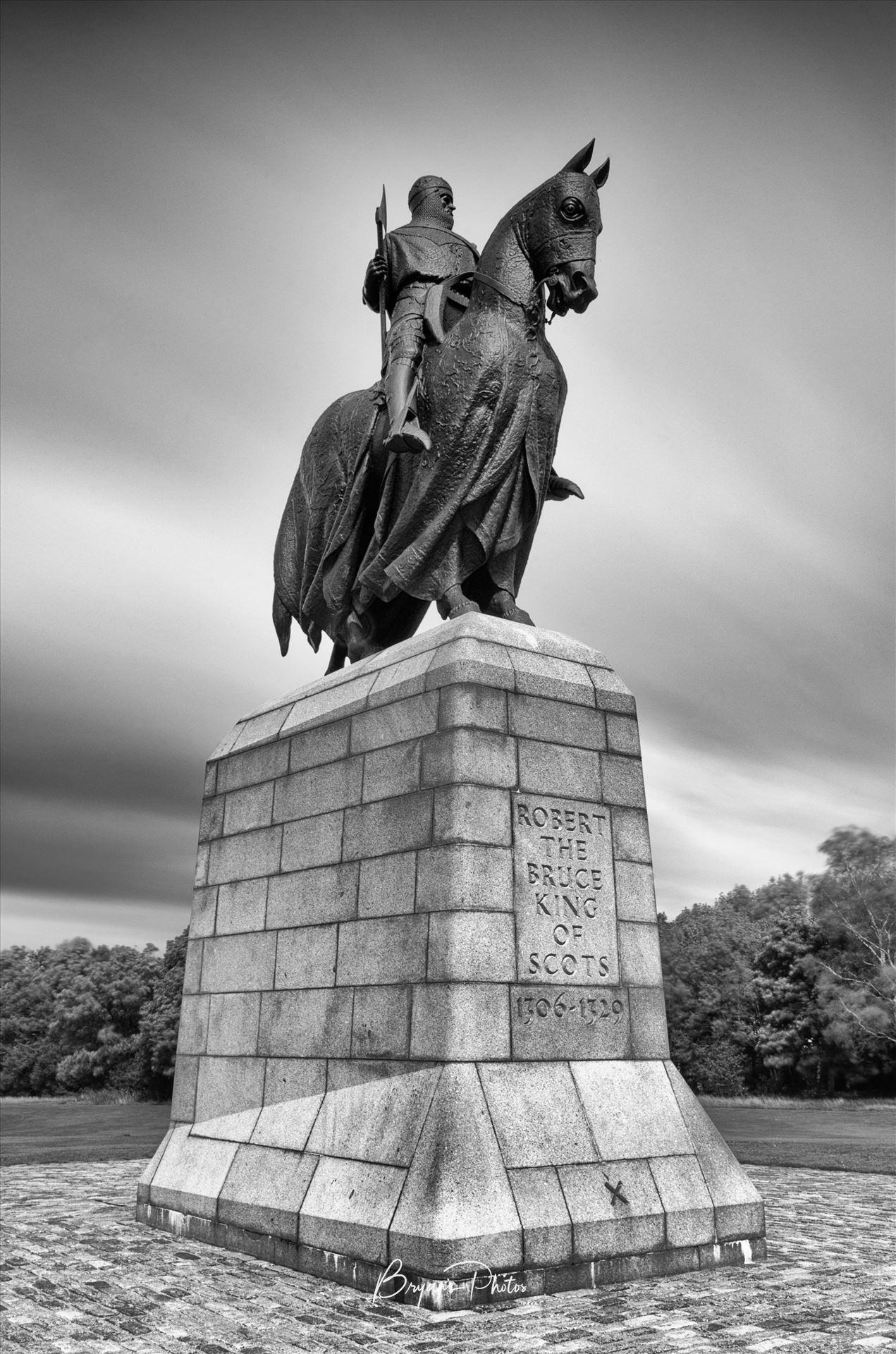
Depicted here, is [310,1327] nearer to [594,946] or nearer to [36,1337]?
[36,1337]

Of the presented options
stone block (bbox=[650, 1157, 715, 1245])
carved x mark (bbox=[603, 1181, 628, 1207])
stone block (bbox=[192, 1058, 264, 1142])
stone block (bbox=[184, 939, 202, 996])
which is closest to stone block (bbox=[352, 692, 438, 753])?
stone block (bbox=[192, 1058, 264, 1142])

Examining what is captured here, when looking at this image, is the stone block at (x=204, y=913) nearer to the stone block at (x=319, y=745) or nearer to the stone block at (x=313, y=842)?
the stone block at (x=313, y=842)

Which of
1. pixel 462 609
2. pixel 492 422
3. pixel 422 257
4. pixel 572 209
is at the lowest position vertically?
pixel 462 609

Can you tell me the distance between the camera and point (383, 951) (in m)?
7.70

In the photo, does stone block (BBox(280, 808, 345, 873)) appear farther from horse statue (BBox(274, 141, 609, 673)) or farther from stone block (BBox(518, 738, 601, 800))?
horse statue (BBox(274, 141, 609, 673))

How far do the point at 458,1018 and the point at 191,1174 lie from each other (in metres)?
3.39

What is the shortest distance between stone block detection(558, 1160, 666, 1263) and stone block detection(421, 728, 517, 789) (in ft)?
8.20

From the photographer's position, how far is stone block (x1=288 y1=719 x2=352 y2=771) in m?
8.87

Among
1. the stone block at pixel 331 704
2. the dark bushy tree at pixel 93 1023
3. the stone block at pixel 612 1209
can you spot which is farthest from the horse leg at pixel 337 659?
the dark bushy tree at pixel 93 1023

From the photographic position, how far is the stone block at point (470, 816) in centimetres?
739

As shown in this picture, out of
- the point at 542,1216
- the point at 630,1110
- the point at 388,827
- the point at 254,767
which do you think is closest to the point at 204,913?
the point at 254,767

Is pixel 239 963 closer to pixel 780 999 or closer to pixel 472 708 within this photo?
pixel 472 708

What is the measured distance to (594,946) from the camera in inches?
310

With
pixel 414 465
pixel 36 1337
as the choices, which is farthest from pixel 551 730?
pixel 36 1337
